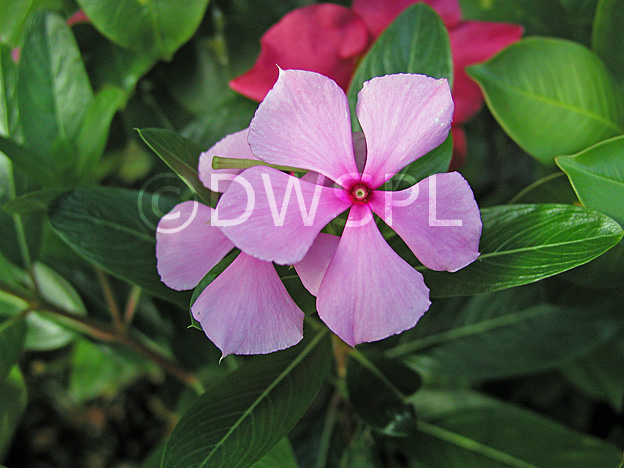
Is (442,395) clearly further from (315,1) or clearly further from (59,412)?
(59,412)

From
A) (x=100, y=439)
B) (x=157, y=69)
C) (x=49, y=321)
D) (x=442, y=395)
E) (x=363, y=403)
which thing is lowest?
(x=100, y=439)

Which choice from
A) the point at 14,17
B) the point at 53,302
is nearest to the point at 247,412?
the point at 53,302

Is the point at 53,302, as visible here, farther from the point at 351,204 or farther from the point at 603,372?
the point at 603,372

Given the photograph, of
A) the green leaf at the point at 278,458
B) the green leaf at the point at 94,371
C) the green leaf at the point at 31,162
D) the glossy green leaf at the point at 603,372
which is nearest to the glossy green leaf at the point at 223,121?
the green leaf at the point at 31,162

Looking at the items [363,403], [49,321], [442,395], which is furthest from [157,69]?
[442,395]

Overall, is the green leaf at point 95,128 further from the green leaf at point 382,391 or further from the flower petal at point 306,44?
the green leaf at point 382,391

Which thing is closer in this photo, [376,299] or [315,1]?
[376,299]

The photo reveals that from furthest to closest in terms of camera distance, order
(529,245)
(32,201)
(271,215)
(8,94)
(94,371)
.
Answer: (94,371) → (8,94) → (32,201) → (529,245) → (271,215)
